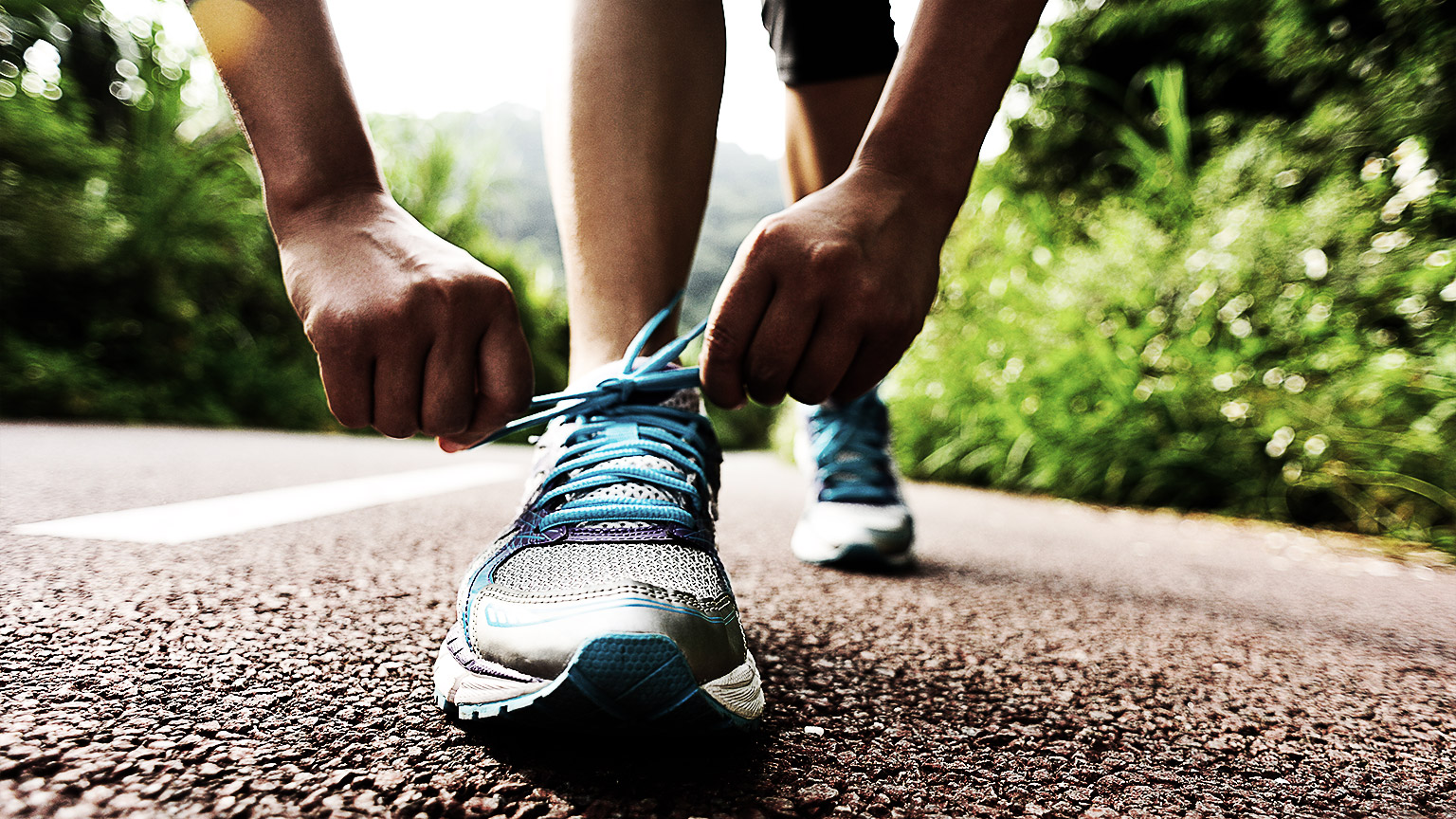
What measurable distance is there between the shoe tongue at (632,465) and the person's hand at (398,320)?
0.36ft

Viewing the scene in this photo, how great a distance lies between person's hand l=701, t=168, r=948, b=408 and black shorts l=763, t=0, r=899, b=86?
0.67m

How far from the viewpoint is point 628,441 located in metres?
0.70

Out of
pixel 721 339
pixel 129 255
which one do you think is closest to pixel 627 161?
pixel 721 339

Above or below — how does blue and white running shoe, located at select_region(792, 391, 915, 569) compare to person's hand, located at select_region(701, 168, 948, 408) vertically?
below

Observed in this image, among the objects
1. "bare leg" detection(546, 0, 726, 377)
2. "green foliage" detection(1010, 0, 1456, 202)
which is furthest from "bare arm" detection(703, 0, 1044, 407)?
Result: "green foliage" detection(1010, 0, 1456, 202)

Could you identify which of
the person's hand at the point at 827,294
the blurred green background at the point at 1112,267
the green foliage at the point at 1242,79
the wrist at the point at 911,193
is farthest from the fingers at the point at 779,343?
the green foliage at the point at 1242,79

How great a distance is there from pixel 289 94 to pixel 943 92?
0.53 meters

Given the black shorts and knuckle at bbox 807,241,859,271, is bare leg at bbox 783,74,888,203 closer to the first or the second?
the black shorts

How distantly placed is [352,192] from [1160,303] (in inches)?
99.9

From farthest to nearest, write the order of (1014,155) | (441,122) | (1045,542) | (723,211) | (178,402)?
1. (723,211)
2. (441,122)
3. (1014,155)
4. (178,402)
5. (1045,542)

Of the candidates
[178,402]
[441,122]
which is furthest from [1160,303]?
[441,122]

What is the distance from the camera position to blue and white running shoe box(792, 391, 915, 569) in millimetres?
1159

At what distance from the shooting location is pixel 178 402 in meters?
3.78

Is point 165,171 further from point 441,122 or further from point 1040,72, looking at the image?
point 1040,72
